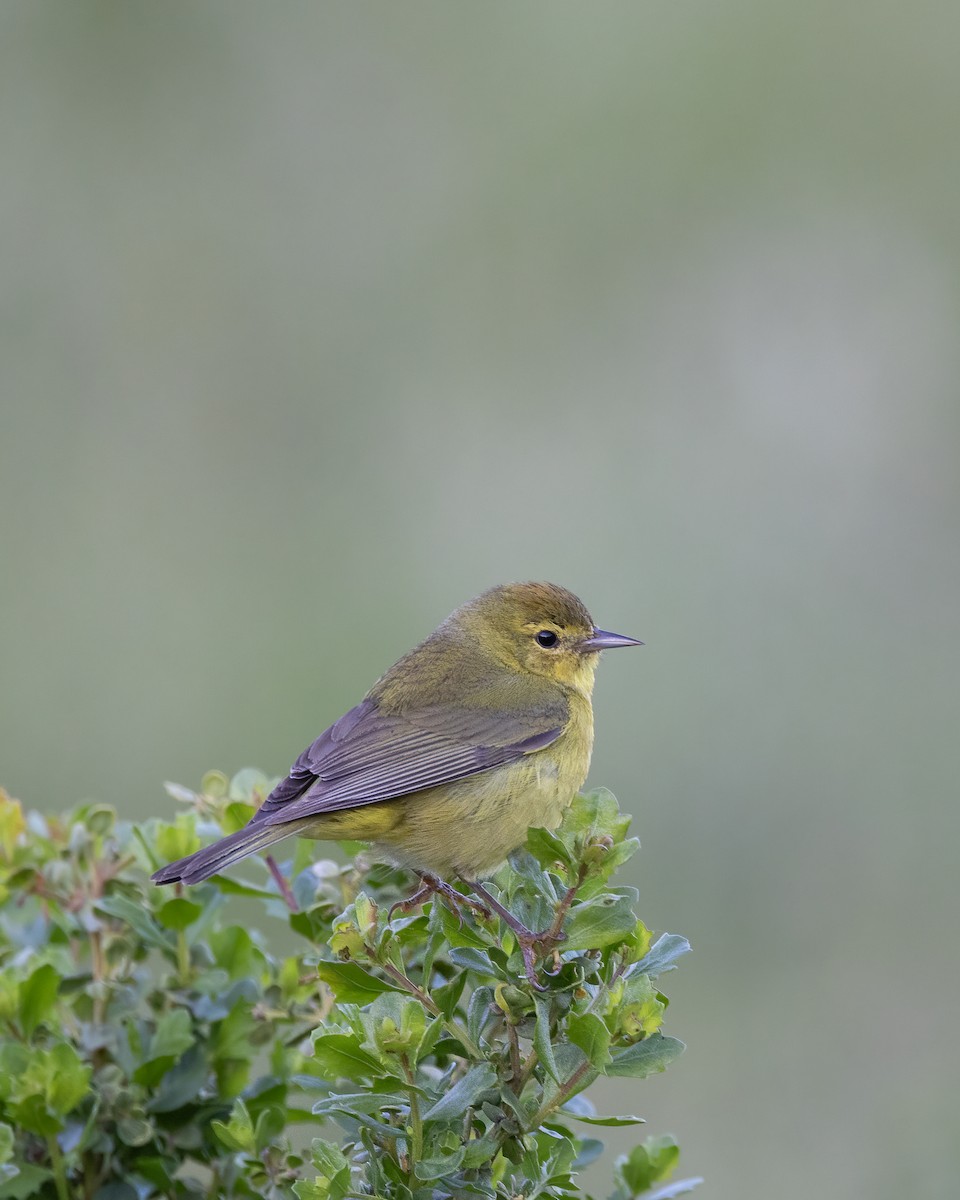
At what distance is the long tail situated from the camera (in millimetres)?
2514

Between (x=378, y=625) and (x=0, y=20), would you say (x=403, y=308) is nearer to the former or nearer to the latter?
(x=378, y=625)

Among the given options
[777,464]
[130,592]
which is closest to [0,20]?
[130,592]

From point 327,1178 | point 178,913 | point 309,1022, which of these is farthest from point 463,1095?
point 178,913

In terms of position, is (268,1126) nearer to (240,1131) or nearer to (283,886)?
(240,1131)

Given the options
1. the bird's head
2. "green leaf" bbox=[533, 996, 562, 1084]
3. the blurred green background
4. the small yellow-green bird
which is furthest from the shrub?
the blurred green background

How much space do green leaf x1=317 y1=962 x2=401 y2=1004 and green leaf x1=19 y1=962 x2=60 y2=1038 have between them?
0.59 metres

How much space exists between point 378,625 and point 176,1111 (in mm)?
4438

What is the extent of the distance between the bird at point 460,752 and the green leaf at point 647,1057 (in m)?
0.81

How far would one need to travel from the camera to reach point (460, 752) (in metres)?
3.47

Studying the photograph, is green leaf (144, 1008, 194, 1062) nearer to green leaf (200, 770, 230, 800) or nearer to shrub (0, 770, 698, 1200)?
shrub (0, 770, 698, 1200)

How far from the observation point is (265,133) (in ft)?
29.3

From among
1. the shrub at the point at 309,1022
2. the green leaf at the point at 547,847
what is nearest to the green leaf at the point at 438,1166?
the shrub at the point at 309,1022

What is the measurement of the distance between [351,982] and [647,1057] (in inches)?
15.1

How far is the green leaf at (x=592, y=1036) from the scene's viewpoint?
1.75 meters
